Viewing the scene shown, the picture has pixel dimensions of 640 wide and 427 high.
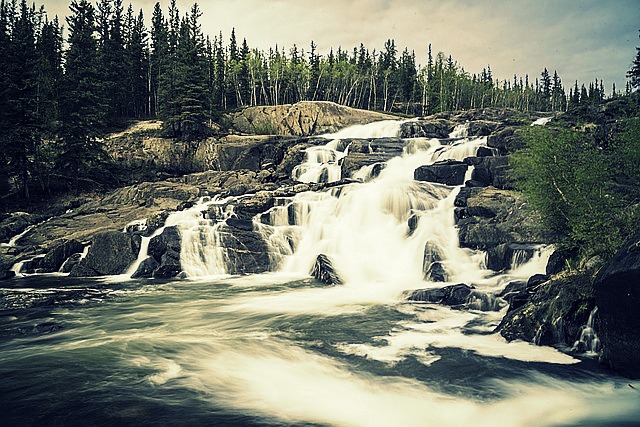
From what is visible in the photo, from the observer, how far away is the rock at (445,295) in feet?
51.5

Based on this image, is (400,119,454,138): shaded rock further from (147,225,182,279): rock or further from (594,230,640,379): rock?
(594,230,640,379): rock

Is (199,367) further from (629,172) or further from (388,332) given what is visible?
(629,172)

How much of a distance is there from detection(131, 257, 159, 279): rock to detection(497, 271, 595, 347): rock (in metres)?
16.3

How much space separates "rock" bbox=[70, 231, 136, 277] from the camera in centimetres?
2336

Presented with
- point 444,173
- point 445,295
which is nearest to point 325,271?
point 445,295

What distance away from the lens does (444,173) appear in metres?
28.6

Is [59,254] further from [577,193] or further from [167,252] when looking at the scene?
[577,193]

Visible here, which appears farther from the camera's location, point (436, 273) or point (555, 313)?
point (436, 273)

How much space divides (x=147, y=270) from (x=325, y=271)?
904 cm

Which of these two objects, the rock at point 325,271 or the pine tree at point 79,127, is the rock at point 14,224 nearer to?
the pine tree at point 79,127

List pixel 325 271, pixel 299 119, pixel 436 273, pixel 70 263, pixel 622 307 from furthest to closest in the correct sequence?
pixel 299 119 < pixel 70 263 < pixel 325 271 < pixel 436 273 < pixel 622 307

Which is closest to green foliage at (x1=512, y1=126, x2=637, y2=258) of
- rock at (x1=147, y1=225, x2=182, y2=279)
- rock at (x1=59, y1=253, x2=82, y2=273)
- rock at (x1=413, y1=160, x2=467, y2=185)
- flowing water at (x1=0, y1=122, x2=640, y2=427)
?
flowing water at (x1=0, y1=122, x2=640, y2=427)

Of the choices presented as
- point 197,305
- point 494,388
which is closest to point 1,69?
point 197,305

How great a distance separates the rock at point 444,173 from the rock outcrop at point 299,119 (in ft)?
92.4
